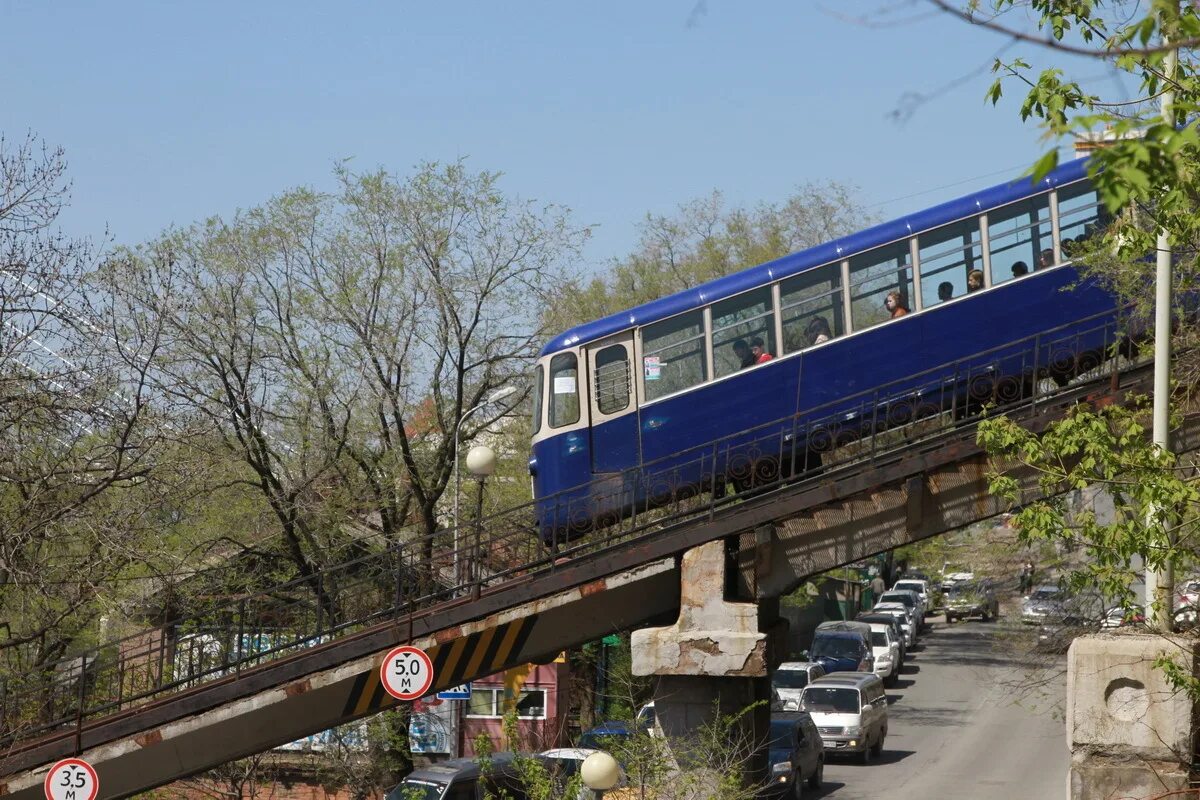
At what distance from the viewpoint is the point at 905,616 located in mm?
54469

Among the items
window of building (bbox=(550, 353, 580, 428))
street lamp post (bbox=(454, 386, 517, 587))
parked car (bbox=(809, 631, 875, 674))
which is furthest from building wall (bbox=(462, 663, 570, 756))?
window of building (bbox=(550, 353, 580, 428))

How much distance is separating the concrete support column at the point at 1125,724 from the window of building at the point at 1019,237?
10188mm

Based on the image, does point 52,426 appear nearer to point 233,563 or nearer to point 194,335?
point 233,563

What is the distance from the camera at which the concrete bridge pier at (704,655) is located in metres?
15.9

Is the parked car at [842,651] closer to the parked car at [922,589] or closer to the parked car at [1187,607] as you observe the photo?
the parked car at [922,589]

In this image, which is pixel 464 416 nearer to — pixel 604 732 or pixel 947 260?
pixel 604 732

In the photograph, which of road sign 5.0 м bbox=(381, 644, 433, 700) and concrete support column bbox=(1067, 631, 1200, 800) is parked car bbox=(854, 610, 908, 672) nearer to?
road sign 5.0 м bbox=(381, 644, 433, 700)

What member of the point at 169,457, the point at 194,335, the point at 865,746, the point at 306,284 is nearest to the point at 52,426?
the point at 169,457

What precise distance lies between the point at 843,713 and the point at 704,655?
17.2 meters

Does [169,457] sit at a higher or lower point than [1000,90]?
lower

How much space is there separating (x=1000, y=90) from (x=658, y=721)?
924 centimetres

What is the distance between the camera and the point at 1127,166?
4.60 metres

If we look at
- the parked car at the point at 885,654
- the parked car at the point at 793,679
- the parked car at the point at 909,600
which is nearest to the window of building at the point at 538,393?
the parked car at the point at 793,679

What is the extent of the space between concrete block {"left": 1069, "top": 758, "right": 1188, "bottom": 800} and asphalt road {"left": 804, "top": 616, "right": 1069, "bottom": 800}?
32.5 ft
